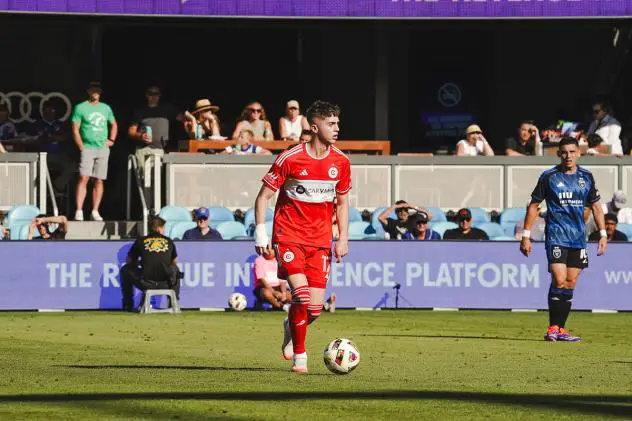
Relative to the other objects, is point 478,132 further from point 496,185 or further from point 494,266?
point 494,266

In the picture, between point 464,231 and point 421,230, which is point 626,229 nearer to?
point 464,231

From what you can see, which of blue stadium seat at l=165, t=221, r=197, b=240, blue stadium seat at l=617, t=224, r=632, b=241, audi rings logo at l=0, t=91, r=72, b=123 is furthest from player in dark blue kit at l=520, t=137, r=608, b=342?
audi rings logo at l=0, t=91, r=72, b=123

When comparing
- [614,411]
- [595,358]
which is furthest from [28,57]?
[614,411]

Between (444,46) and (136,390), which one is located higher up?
(444,46)

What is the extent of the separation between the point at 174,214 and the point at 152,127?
212 centimetres

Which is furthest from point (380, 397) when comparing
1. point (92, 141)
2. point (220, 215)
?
point (92, 141)

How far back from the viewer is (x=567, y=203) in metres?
15.9

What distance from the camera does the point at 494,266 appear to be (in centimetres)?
2252

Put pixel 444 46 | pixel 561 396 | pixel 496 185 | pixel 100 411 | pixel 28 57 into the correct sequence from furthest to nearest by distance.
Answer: pixel 444 46, pixel 28 57, pixel 496 185, pixel 561 396, pixel 100 411

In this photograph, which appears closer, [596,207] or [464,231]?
[596,207]

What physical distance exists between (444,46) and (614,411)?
22930mm

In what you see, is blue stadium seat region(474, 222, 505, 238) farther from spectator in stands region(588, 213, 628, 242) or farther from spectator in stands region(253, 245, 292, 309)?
spectator in stands region(253, 245, 292, 309)

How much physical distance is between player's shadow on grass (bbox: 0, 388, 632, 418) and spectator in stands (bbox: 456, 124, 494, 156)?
1580 cm

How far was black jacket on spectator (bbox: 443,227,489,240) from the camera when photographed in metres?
23.0
